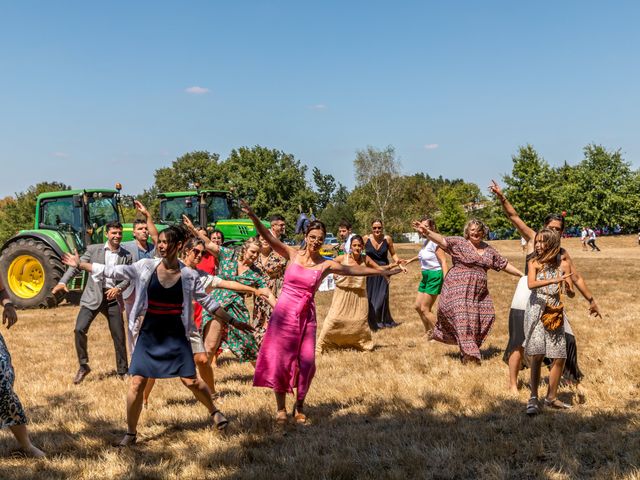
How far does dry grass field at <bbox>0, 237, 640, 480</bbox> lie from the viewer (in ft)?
15.5

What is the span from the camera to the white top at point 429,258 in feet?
36.4

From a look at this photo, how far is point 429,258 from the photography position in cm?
1121

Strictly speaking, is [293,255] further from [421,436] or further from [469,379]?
[469,379]

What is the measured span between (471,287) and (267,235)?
133 inches

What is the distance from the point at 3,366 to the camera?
497 centimetres

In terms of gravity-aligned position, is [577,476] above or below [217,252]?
below

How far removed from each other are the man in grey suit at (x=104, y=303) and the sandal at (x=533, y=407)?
473cm

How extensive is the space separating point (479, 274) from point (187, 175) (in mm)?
78359

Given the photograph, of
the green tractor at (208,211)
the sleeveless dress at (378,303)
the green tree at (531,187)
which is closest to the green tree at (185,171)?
the green tree at (531,187)

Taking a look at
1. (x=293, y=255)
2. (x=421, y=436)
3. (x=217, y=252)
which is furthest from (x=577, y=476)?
(x=217, y=252)

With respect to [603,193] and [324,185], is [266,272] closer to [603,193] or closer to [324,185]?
[603,193]

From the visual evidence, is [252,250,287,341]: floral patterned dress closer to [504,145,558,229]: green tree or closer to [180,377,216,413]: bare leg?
[180,377,216,413]: bare leg

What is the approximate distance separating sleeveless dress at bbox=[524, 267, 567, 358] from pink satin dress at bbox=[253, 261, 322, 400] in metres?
2.02

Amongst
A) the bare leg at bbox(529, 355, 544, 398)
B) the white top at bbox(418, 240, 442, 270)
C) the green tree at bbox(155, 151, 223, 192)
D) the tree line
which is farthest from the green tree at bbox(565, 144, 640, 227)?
the bare leg at bbox(529, 355, 544, 398)
